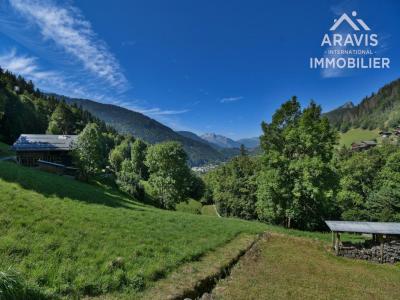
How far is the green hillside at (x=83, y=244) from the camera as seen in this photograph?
377 inches

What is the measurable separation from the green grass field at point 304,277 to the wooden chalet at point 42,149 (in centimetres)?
3882

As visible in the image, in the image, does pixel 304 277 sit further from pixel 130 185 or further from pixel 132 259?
pixel 130 185

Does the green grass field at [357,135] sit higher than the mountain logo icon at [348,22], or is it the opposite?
the green grass field at [357,135]

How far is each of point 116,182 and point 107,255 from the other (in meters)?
46.0

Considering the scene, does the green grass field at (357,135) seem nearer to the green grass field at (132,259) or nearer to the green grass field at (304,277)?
the green grass field at (304,277)

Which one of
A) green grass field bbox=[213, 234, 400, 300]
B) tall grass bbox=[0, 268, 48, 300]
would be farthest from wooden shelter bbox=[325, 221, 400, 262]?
tall grass bbox=[0, 268, 48, 300]

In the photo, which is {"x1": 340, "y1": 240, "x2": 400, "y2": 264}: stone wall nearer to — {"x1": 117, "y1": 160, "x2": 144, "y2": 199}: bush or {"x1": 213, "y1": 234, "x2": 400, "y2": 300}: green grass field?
{"x1": 213, "y1": 234, "x2": 400, "y2": 300}: green grass field

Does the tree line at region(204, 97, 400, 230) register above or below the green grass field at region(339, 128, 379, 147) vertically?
below

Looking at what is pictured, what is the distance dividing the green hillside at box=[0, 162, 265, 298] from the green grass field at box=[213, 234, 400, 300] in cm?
297

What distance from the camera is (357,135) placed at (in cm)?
18288

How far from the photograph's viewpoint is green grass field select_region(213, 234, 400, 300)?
1268 centimetres

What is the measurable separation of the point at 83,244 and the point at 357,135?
692ft

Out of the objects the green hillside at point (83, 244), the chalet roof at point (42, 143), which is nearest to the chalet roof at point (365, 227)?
the green hillside at point (83, 244)

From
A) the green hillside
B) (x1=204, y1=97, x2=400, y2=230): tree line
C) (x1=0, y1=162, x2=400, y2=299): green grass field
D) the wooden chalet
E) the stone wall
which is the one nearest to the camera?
the green hillside
